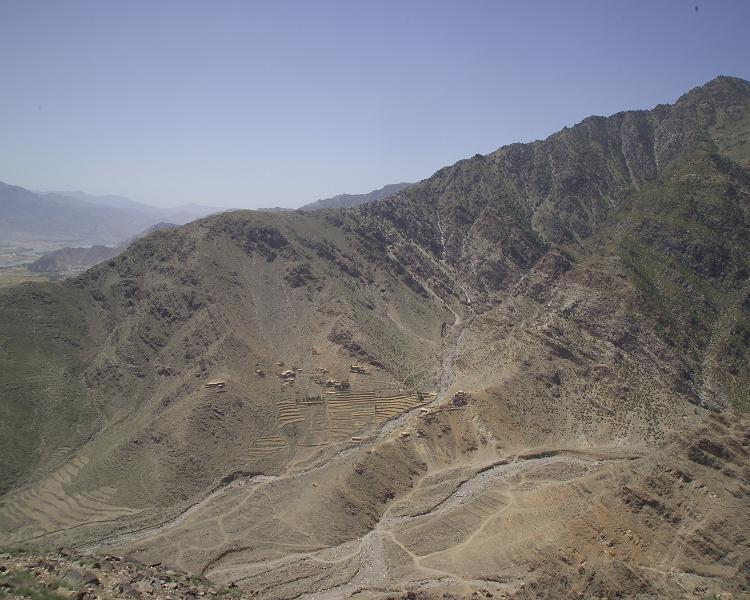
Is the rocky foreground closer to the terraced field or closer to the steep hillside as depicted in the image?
the steep hillside

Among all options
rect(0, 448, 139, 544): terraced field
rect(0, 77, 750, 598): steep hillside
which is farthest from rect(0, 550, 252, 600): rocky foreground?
rect(0, 448, 139, 544): terraced field

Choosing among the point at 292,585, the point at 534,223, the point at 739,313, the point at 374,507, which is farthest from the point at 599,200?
the point at 292,585

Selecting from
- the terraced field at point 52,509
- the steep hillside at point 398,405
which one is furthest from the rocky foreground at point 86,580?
the terraced field at point 52,509

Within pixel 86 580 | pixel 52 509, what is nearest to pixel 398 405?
pixel 52 509

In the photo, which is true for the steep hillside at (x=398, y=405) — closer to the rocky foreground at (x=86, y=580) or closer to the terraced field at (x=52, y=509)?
the terraced field at (x=52, y=509)

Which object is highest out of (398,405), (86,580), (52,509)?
(86,580)

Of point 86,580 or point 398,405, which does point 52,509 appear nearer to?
point 86,580

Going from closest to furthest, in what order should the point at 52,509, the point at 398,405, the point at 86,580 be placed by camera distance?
the point at 86,580 < the point at 52,509 < the point at 398,405

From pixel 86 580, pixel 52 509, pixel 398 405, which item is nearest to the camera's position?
pixel 86 580

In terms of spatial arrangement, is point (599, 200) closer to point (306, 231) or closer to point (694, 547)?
point (306, 231)
